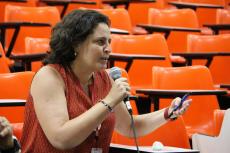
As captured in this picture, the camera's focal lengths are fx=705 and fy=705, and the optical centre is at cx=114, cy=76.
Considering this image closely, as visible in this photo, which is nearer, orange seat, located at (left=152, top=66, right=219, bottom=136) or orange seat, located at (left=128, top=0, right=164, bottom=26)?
orange seat, located at (left=152, top=66, right=219, bottom=136)

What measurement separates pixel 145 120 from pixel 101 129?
28 centimetres

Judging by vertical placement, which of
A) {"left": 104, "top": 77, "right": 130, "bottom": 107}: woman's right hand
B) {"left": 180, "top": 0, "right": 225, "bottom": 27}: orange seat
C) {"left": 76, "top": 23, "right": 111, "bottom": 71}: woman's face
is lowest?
{"left": 180, "top": 0, "right": 225, "bottom": 27}: orange seat

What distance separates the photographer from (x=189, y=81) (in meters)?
4.71

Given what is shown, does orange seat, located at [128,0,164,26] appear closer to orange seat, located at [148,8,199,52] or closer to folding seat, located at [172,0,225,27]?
folding seat, located at [172,0,225,27]

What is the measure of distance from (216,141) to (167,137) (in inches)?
10.7

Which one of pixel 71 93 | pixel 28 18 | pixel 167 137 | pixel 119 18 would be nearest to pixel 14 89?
pixel 167 137

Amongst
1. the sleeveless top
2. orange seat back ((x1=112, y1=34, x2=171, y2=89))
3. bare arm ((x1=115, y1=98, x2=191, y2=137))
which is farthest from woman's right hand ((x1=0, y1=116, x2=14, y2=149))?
orange seat back ((x1=112, y1=34, x2=171, y2=89))

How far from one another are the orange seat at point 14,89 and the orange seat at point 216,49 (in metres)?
2.31

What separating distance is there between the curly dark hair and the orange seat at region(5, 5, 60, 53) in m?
3.17

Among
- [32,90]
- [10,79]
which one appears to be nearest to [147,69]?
[10,79]

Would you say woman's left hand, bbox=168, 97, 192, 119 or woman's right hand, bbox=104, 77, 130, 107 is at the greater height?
woman's right hand, bbox=104, 77, 130, 107

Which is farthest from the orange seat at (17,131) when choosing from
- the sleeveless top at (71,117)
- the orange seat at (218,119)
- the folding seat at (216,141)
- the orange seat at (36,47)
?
the orange seat at (36,47)

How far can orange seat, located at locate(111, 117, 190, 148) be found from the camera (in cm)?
366

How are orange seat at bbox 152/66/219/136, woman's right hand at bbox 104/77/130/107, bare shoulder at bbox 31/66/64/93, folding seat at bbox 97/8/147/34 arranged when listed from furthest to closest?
folding seat at bbox 97/8/147/34, orange seat at bbox 152/66/219/136, bare shoulder at bbox 31/66/64/93, woman's right hand at bbox 104/77/130/107
